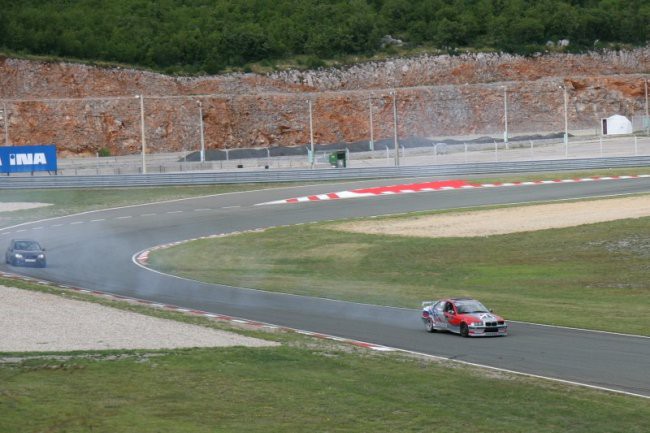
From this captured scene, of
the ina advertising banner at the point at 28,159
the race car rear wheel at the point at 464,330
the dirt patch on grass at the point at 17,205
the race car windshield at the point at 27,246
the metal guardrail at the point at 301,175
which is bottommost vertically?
the race car rear wheel at the point at 464,330

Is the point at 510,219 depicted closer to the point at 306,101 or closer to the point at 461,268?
the point at 461,268

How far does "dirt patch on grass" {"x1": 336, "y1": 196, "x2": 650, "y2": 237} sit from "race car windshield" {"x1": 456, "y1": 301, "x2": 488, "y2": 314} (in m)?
18.6

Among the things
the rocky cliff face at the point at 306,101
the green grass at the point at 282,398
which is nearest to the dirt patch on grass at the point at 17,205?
the green grass at the point at 282,398

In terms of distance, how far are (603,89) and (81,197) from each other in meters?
77.1

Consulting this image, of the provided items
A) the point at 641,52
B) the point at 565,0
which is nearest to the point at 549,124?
the point at 641,52

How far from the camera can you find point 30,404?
16531mm

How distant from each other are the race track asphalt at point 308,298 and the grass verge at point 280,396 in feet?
5.47

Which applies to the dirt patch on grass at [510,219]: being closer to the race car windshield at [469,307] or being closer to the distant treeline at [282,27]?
the race car windshield at [469,307]

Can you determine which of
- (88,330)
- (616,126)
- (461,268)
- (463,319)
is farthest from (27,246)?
(616,126)

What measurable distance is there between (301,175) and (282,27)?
69.9m

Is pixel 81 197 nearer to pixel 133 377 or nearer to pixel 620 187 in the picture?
pixel 620 187

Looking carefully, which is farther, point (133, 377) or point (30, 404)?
point (133, 377)

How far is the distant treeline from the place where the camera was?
408 feet

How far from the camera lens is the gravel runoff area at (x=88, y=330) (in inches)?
897
